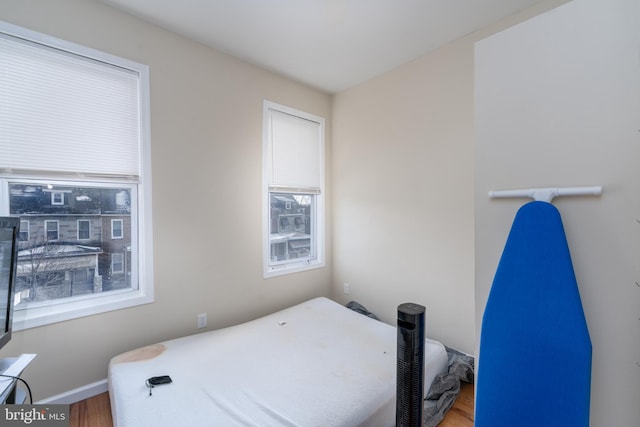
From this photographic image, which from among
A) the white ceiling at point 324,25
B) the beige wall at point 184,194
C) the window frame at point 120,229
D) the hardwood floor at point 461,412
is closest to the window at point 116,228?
the window frame at point 120,229

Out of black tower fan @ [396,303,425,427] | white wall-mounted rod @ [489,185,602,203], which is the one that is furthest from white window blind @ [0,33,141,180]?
white wall-mounted rod @ [489,185,602,203]

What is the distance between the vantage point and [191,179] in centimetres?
223

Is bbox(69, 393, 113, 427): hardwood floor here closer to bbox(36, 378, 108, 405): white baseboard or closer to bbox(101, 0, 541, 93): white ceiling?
bbox(36, 378, 108, 405): white baseboard

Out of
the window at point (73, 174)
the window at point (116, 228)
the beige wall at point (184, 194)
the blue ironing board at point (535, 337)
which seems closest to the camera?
the blue ironing board at point (535, 337)

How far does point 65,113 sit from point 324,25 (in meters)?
1.92

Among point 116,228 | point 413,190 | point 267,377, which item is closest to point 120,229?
point 116,228

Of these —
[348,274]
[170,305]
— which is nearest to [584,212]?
[348,274]

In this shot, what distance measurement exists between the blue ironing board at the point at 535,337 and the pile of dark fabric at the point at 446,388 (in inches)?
28.5

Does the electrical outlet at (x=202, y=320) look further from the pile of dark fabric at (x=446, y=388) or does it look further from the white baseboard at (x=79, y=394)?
the pile of dark fabric at (x=446, y=388)

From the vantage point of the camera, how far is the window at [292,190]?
279 centimetres

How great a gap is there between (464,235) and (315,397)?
168cm

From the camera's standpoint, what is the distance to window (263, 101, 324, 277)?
2.79 meters

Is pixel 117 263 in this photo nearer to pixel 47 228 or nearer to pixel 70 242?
pixel 70 242

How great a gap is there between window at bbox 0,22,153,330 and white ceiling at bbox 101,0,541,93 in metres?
0.57
